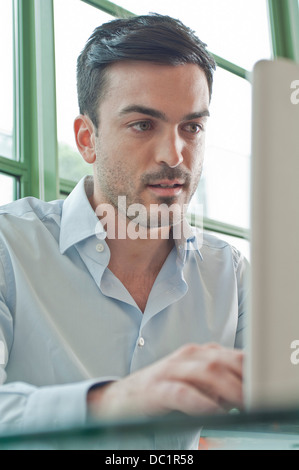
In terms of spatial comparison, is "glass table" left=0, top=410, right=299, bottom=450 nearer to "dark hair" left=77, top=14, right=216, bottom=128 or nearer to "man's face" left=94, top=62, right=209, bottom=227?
"man's face" left=94, top=62, right=209, bottom=227

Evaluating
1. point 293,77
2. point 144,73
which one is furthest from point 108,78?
point 293,77

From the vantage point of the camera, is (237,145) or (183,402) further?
(237,145)


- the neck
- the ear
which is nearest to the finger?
the neck

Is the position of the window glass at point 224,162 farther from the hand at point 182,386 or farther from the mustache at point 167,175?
the hand at point 182,386

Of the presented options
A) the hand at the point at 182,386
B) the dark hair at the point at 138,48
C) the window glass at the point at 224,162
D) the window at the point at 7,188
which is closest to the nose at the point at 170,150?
the dark hair at the point at 138,48

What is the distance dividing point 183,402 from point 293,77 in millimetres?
271

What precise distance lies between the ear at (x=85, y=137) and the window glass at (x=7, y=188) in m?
1.27

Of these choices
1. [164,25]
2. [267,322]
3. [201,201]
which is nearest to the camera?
[267,322]

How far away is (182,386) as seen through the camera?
0.52 metres

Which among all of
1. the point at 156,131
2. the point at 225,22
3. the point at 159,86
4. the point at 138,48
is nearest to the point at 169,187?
the point at 156,131

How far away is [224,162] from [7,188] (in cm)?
164

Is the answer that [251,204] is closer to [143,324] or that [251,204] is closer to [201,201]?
[143,324]

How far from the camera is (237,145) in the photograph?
13.6 ft

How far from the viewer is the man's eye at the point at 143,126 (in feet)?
4.54
